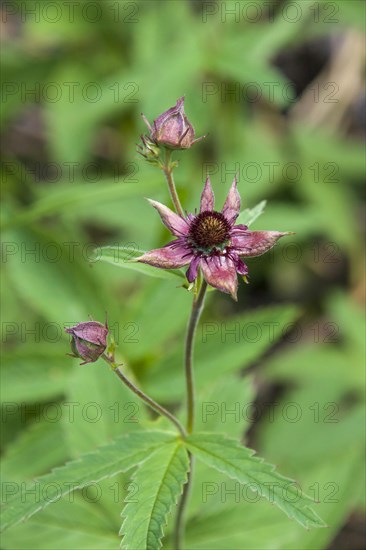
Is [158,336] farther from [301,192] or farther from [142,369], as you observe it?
[301,192]

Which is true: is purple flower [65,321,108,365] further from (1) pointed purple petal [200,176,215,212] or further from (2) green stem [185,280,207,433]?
(1) pointed purple petal [200,176,215,212]

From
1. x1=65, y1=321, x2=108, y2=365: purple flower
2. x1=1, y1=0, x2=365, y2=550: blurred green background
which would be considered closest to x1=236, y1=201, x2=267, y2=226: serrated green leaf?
x1=65, y1=321, x2=108, y2=365: purple flower

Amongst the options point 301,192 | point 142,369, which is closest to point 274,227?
point 301,192

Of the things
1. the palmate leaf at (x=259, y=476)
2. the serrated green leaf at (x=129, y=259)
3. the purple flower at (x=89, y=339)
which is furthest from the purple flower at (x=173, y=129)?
the palmate leaf at (x=259, y=476)

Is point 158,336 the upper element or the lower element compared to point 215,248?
lower

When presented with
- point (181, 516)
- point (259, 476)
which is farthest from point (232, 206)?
point (181, 516)

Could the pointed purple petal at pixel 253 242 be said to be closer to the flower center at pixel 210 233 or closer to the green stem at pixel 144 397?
the flower center at pixel 210 233

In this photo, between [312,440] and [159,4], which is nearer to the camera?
[312,440]
